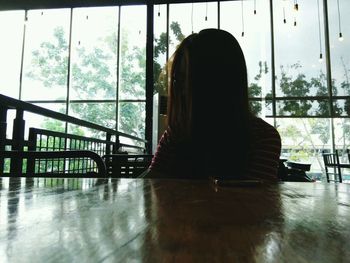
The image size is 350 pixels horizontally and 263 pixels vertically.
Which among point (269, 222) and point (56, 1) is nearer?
point (269, 222)

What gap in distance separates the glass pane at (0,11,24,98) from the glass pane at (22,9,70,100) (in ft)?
0.66

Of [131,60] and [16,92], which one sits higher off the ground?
[131,60]

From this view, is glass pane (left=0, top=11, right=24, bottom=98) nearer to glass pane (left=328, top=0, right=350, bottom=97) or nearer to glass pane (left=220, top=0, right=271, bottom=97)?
glass pane (left=220, top=0, right=271, bottom=97)

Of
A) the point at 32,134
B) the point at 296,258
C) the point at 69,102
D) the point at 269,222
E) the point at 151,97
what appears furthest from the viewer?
the point at 69,102

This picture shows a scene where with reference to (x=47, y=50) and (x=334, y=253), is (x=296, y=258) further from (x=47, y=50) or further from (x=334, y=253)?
A: (x=47, y=50)

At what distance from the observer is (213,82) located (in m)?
1.25

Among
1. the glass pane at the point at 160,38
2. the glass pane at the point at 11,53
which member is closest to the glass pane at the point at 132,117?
the glass pane at the point at 160,38

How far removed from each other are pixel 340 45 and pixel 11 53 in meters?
8.41

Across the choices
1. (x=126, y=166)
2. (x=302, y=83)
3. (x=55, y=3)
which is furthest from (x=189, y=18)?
(x=126, y=166)

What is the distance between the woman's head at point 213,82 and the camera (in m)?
1.25

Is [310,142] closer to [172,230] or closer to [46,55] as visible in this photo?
[46,55]

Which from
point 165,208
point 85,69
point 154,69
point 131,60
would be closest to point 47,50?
point 85,69

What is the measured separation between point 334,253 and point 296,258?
0.14 feet

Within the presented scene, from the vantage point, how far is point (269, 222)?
1.32 feet
